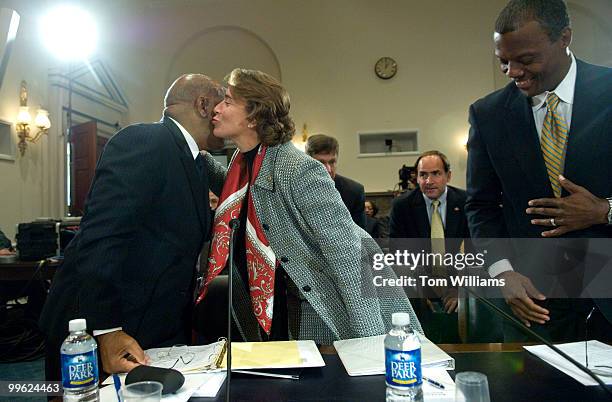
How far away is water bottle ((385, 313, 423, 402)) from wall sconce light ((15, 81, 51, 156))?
220 inches

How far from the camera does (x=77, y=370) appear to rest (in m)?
0.76

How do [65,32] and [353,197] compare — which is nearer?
[353,197]

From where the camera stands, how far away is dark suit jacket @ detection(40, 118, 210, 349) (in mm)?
1120

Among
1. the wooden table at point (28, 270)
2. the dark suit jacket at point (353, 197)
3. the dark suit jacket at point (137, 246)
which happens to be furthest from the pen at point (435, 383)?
the wooden table at point (28, 270)

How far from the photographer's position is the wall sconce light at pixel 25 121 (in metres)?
5.20

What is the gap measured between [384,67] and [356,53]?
0.48m

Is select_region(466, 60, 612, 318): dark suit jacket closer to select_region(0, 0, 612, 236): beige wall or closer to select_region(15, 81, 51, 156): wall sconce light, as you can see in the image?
select_region(15, 81, 51, 156): wall sconce light

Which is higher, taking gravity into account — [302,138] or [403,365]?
[302,138]

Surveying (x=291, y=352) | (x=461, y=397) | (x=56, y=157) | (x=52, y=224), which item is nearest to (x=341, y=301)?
(x=291, y=352)

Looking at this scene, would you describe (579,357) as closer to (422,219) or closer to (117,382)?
(117,382)

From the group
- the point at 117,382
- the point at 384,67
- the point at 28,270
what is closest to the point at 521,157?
the point at 117,382

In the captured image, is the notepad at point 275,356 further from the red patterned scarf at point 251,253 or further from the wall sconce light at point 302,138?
the wall sconce light at point 302,138

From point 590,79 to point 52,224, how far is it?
10.8 feet

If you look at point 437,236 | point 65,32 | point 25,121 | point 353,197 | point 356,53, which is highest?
point 356,53
